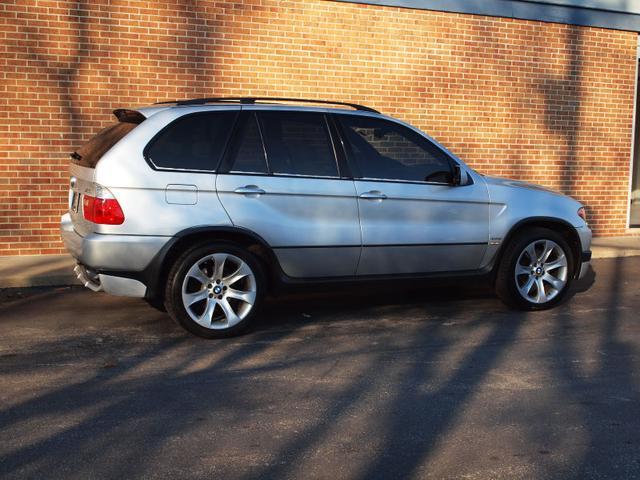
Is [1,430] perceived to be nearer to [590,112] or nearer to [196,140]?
[196,140]

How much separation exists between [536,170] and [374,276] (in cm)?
669

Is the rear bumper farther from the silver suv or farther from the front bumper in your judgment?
the front bumper

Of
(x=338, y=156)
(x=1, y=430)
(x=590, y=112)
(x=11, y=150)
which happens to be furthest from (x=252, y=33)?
(x=1, y=430)

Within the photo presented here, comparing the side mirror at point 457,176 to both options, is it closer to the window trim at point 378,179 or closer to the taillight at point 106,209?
the window trim at point 378,179

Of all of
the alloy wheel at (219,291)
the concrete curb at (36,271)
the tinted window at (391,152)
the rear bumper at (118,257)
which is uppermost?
the tinted window at (391,152)

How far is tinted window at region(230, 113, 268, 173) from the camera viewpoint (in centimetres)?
671

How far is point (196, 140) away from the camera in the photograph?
664 centimetres

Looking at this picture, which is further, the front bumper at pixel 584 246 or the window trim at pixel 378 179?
the front bumper at pixel 584 246

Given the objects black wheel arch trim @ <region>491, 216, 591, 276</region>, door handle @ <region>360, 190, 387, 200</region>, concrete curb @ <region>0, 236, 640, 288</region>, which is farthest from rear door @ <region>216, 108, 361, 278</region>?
concrete curb @ <region>0, 236, 640, 288</region>

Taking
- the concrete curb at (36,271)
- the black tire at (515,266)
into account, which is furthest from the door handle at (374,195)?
the concrete curb at (36,271)

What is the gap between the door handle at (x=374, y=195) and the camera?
6.99 meters

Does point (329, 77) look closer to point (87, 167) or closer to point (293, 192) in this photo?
point (293, 192)

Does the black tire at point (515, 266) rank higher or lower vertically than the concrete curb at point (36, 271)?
higher

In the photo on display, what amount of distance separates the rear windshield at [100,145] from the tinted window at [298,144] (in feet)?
3.51
